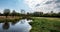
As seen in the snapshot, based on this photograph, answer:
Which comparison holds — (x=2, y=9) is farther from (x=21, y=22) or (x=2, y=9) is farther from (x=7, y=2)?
(x=21, y=22)

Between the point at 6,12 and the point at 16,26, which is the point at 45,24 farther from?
the point at 6,12

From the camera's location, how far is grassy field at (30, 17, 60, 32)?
259cm

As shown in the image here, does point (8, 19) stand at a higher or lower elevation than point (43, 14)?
lower

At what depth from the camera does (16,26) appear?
A: 2.62 m

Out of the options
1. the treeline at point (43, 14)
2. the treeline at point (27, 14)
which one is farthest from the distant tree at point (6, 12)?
the treeline at point (43, 14)

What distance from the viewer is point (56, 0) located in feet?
8.89

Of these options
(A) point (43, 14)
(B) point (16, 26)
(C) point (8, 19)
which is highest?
(A) point (43, 14)

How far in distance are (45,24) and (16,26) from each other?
0.64m

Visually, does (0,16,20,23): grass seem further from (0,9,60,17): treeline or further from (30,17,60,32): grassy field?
(30,17,60,32): grassy field

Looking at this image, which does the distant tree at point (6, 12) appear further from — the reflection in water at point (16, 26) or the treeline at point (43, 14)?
the treeline at point (43, 14)

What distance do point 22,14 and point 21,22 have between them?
18 centimetres

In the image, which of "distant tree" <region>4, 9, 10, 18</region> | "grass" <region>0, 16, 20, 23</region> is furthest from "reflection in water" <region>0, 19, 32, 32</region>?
"distant tree" <region>4, 9, 10, 18</region>

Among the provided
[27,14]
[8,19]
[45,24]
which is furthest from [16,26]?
[45,24]

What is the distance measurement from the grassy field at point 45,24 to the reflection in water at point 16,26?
11 cm
